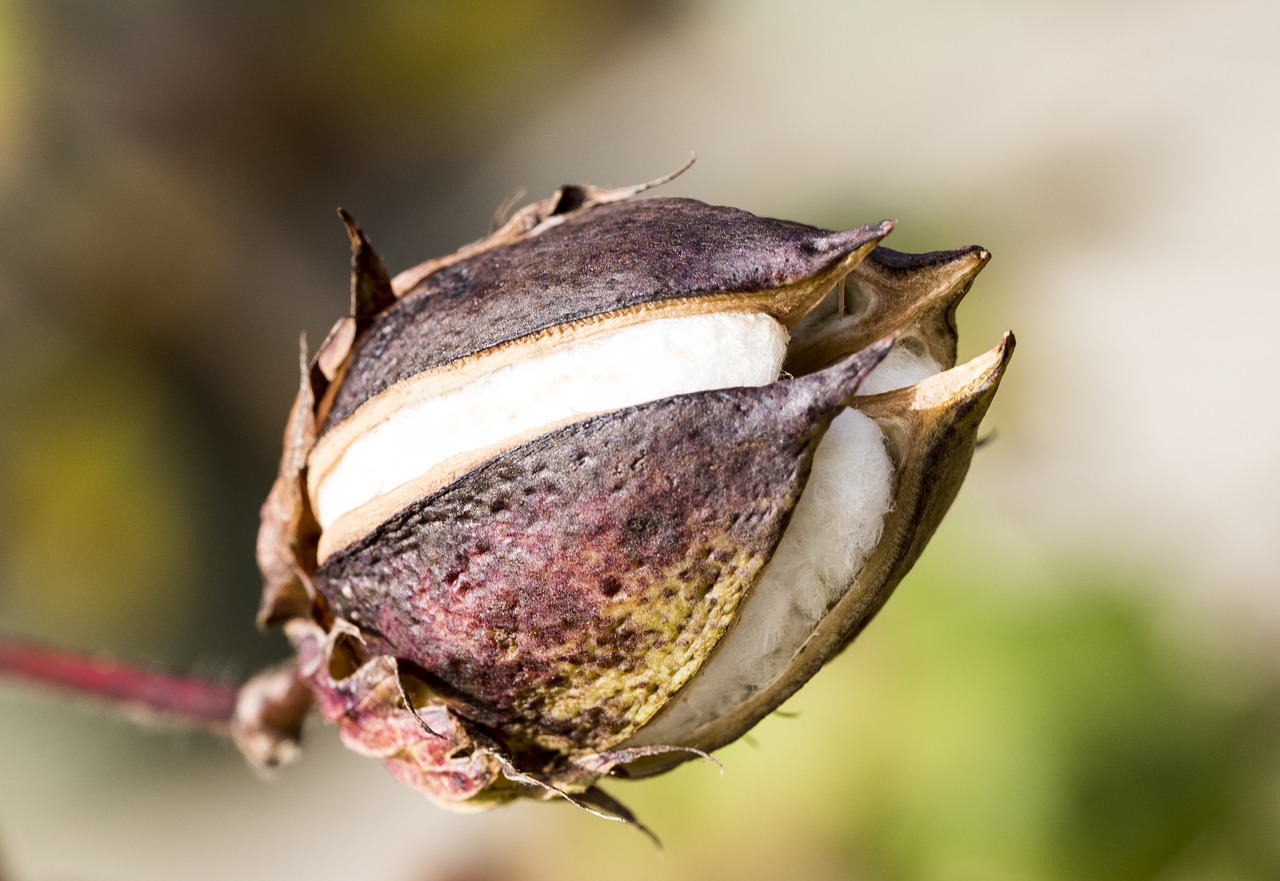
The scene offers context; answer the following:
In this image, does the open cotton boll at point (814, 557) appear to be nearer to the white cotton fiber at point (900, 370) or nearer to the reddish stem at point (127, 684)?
the white cotton fiber at point (900, 370)

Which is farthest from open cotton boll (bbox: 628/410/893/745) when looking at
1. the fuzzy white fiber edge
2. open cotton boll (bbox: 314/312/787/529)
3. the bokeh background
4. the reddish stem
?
the bokeh background

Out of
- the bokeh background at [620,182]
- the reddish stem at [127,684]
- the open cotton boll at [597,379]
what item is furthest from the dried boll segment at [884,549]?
the bokeh background at [620,182]

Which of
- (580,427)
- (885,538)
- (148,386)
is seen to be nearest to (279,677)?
(580,427)

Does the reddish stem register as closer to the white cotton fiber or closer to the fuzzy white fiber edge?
the fuzzy white fiber edge

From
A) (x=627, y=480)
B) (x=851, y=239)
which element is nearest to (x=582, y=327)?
(x=627, y=480)

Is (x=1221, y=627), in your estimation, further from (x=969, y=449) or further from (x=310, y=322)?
(x=310, y=322)
